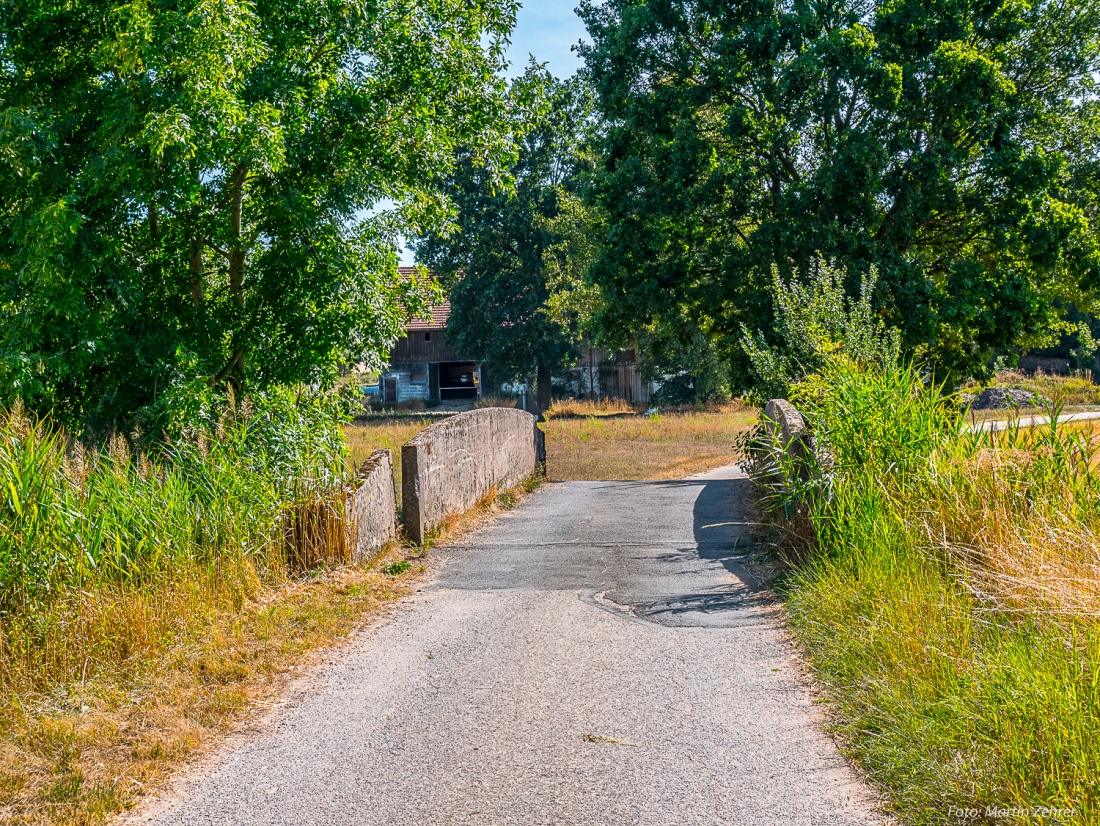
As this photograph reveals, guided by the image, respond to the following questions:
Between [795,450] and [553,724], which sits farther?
[795,450]

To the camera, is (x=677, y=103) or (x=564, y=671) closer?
(x=564, y=671)

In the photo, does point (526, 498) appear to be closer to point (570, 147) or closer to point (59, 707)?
point (59, 707)

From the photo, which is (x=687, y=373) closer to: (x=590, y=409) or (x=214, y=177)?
(x=590, y=409)

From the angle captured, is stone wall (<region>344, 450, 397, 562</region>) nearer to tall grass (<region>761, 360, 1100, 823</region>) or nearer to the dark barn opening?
tall grass (<region>761, 360, 1100, 823</region>)

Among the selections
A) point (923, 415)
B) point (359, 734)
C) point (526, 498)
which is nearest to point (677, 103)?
point (526, 498)

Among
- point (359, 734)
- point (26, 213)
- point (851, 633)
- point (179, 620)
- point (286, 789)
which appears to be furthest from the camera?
point (26, 213)

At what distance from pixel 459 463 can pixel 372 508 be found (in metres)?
3.13

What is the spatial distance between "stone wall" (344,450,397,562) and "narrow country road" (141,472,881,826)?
0.91 metres

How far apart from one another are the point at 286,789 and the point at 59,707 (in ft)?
5.24

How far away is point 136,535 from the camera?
6.63 metres

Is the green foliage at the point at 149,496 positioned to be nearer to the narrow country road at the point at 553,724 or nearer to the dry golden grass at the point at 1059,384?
the narrow country road at the point at 553,724

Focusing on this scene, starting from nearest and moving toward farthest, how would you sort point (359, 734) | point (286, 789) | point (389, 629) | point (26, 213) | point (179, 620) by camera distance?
1. point (286, 789)
2. point (359, 734)
3. point (179, 620)
4. point (389, 629)
5. point (26, 213)

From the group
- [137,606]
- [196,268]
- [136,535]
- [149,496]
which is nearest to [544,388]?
[196,268]

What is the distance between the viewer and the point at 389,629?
706 centimetres
